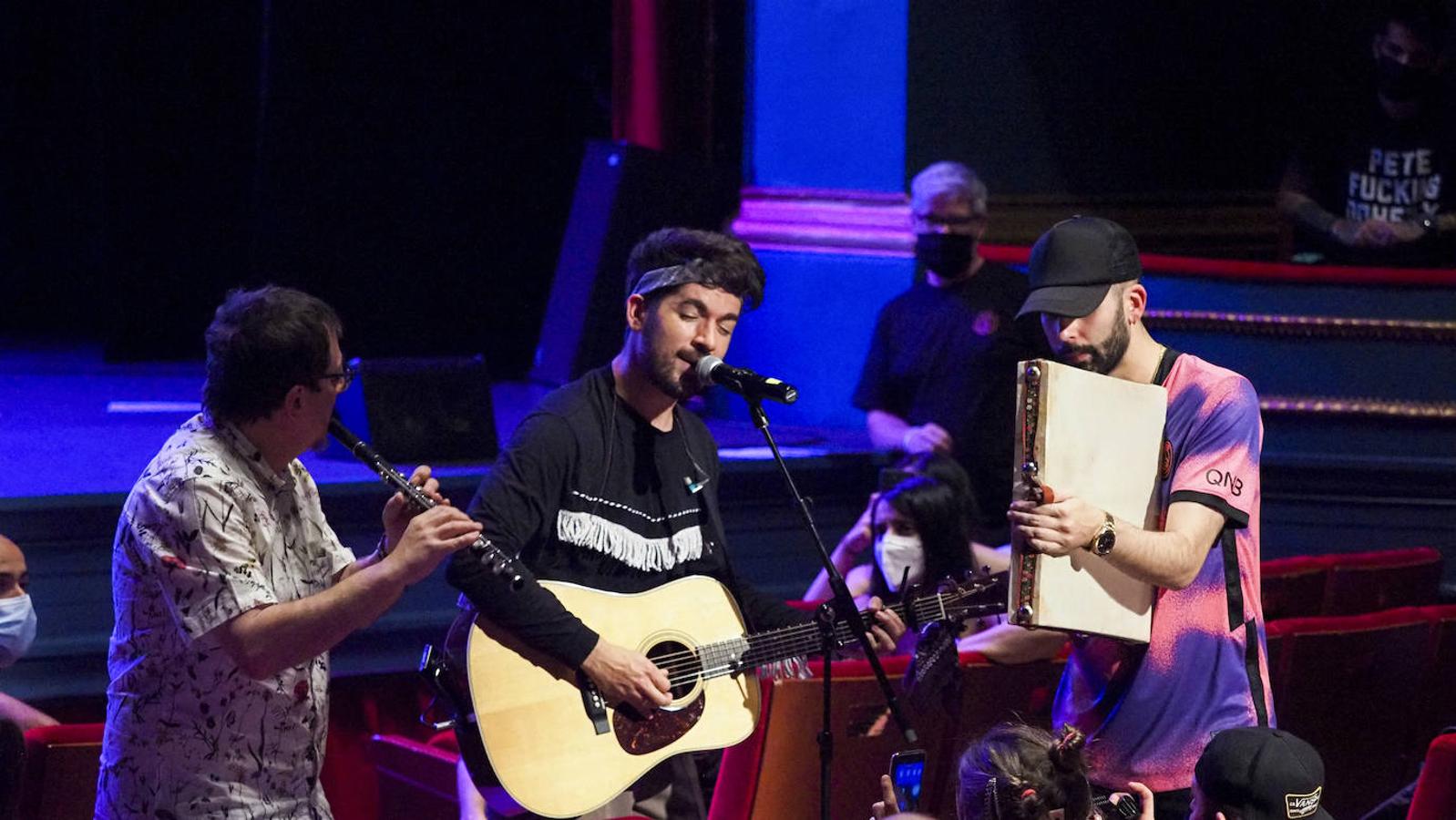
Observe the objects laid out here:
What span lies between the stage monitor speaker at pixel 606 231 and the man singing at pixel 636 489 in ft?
9.33

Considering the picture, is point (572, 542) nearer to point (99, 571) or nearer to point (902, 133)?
point (99, 571)

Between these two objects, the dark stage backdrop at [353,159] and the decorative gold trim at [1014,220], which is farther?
the dark stage backdrop at [353,159]

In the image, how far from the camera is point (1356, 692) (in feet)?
15.2

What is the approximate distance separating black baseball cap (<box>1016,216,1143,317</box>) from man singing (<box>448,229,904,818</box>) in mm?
820

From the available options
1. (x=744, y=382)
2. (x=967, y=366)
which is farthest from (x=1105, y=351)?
(x=967, y=366)

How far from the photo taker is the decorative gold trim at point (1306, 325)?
658cm

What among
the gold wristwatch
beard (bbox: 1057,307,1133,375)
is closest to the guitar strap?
beard (bbox: 1057,307,1133,375)

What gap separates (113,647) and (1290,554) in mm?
5173

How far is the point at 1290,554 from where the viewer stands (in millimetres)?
6734

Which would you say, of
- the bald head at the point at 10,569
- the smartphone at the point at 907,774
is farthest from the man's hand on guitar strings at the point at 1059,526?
the bald head at the point at 10,569

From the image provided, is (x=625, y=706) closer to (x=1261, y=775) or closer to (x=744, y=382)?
A: (x=744, y=382)

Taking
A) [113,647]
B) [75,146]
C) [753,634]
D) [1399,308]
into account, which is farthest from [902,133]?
[75,146]

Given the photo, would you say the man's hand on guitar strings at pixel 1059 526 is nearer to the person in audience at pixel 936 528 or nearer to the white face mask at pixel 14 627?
the person in audience at pixel 936 528

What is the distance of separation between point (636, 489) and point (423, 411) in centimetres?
230
